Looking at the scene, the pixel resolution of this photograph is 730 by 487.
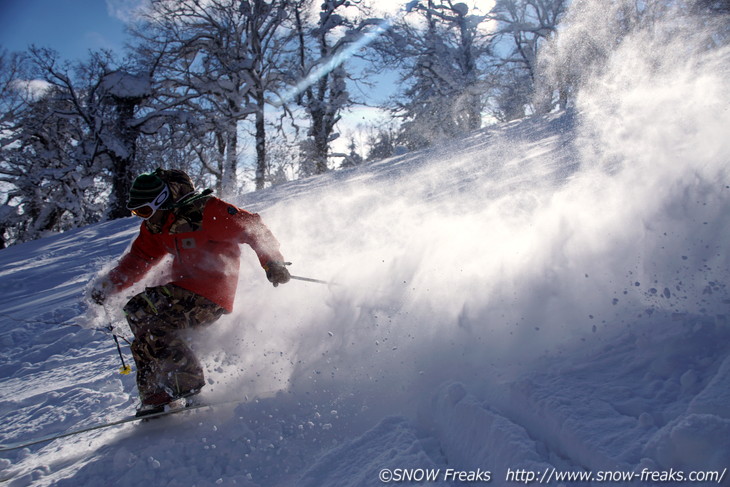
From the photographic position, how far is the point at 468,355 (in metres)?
2.40

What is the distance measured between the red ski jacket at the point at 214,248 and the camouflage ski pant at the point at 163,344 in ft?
0.37

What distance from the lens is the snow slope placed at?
64.5 inches

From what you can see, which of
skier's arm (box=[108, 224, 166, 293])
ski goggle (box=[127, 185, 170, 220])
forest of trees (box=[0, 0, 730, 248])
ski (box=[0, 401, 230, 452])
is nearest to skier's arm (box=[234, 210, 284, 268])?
ski goggle (box=[127, 185, 170, 220])

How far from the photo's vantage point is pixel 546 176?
5.03 meters

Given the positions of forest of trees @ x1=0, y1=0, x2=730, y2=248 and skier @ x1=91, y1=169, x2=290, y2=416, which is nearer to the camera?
skier @ x1=91, y1=169, x2=290, y2=416

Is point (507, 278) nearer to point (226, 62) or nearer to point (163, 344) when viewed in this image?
point (163, 344)

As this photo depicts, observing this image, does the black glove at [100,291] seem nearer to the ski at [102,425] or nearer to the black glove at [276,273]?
the ski at [102,425]

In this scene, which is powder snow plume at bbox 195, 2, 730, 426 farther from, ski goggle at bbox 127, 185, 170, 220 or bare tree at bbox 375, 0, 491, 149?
bare tree at bbox 375, 0, 491, 149

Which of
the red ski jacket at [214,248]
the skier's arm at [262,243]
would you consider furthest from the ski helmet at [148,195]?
the skier's arm at [262,243]

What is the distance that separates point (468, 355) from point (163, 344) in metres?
1.81

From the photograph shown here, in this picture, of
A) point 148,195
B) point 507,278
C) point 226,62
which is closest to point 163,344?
point 148,195

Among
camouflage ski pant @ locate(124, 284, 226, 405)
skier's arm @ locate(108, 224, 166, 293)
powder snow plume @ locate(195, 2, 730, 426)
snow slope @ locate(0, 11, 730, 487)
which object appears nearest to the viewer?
snow slope @ locate(0, 11, 730, 487)

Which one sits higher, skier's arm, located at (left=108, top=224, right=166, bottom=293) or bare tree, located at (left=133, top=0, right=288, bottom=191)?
bare tree, located at (left=133, top=0, right=288, bottom=191)

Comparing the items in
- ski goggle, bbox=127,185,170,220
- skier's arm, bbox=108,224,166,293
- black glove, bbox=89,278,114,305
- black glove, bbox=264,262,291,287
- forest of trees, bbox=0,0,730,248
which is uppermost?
forest of trees, bbox=0,0,730,248
